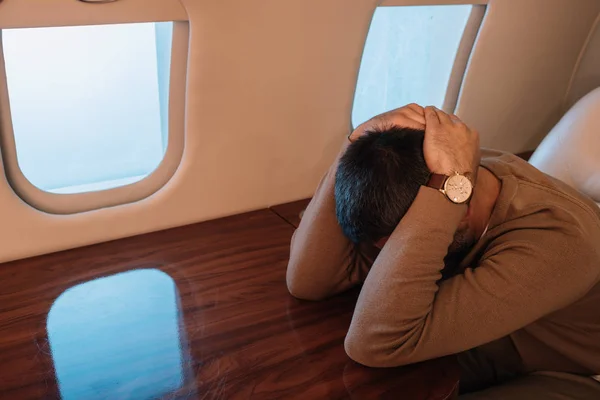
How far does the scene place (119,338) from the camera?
3.96 feet

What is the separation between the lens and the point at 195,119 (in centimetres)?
154

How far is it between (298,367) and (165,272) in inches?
19.4

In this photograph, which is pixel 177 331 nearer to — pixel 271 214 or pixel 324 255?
pixel 324 255

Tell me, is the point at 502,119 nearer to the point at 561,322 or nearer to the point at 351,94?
the point at 351,94

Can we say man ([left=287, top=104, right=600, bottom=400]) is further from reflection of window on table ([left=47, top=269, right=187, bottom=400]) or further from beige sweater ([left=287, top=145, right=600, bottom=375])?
reflection of window on table ([left=47, top=269, right=187, bottom=400])

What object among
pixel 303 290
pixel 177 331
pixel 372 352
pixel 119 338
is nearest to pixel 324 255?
pixel 303 290

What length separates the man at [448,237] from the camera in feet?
3.46

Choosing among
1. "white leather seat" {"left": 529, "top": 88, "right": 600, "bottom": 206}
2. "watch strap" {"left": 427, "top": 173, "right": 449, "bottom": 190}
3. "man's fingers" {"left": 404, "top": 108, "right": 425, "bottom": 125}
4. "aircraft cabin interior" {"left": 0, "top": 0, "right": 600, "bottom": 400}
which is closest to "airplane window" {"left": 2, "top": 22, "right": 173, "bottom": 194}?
"aircraft cabin interior" {"left": 0, "top": 0, "right": 600, "bottom": 400}

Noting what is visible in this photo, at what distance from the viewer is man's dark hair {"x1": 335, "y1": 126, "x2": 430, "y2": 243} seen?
3.42 ft

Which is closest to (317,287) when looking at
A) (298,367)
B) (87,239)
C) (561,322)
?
(298,367)

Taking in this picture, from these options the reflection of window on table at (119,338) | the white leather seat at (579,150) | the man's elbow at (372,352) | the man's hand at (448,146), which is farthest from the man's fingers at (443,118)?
the white leather seat at (579,150)

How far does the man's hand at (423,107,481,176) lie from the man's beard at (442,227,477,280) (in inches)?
5.2

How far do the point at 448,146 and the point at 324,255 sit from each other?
14.3 inches

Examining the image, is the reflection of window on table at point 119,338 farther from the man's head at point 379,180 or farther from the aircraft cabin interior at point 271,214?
the man's head at point 379,180
